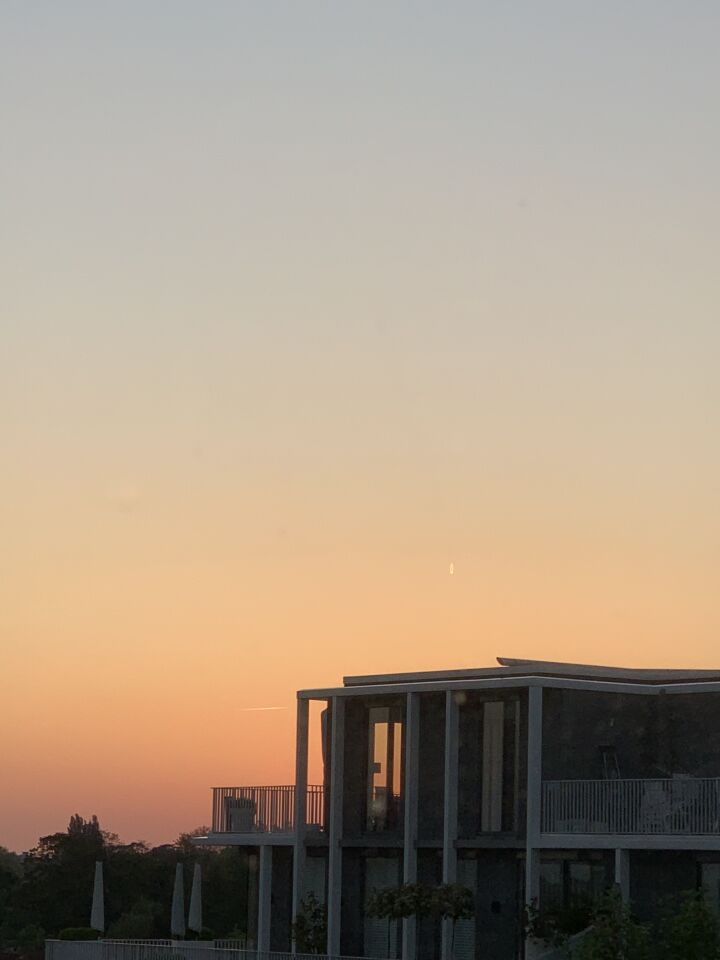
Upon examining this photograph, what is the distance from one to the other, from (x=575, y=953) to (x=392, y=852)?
7.46 metres

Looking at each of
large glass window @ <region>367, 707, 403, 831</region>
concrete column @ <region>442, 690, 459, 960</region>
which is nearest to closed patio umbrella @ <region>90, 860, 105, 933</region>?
large glass window @ <region>367, 707, 403, 831</region>

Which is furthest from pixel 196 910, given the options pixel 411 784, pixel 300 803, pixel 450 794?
pixel 450 794

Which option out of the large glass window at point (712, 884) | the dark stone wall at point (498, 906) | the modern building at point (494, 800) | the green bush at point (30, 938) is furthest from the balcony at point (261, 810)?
the green bush at point (30, 938)

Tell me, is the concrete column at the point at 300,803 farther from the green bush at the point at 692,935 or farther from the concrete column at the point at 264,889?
the green bush at the point at 692,935

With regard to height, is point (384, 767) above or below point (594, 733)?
below

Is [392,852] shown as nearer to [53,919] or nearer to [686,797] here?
[686,797]

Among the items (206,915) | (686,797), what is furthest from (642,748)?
(206,915)

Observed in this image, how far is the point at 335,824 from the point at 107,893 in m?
55.5

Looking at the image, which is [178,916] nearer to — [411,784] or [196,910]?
[196,910]

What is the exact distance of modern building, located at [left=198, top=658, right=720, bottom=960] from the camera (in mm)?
37938

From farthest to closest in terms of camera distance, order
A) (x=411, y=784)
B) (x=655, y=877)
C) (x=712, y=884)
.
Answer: (x=411, y=784)
(x=655, y=877)
(x=712, y=884)

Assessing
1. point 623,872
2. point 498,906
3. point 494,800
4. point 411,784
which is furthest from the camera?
point 411,784

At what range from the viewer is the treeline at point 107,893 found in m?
90.7

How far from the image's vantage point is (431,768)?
42.8 m
